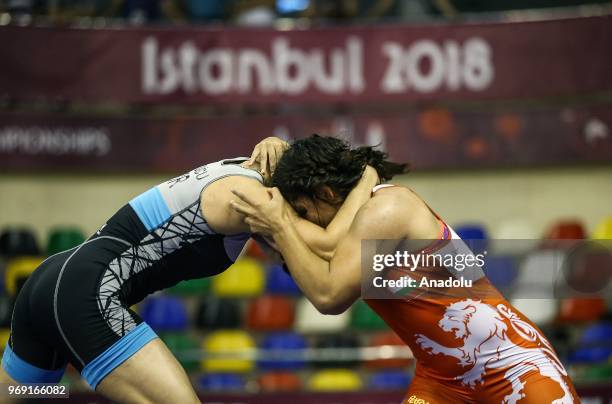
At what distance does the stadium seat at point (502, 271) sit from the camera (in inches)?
286

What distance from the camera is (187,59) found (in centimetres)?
862

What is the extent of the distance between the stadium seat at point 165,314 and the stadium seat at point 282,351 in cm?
66

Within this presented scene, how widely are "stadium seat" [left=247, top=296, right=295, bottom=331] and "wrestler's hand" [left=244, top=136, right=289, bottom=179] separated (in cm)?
416

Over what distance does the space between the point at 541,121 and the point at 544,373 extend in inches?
206

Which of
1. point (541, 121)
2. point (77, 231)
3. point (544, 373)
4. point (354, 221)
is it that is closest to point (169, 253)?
point (354, 221)

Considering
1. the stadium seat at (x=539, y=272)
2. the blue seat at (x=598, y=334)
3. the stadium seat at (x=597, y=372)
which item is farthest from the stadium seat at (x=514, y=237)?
the stadium seat at (x=597, y=372)

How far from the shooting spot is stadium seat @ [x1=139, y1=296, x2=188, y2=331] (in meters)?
8.02

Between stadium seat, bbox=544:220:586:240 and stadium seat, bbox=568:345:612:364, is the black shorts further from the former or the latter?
stadium seat, bbox=544:220:586:240

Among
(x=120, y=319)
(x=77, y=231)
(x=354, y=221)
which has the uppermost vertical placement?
(x=354, y=221)

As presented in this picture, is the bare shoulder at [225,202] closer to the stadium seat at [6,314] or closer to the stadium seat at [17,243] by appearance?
the stadium seat at [6,314]

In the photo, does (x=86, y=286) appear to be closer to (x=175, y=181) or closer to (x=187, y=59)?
(x=175, y=181)

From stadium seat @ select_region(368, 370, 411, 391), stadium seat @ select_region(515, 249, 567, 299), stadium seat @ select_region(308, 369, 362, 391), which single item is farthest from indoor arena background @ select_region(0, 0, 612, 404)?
stadium seat @ select_region(368, 370, 411, 391)

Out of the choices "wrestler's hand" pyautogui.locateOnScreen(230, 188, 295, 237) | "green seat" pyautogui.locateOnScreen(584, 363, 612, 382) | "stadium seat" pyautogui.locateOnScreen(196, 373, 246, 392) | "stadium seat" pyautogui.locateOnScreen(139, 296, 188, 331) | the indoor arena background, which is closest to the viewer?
"wrestler's hand" pyautogui.locateOnScreen(230, 188, 295, 237)

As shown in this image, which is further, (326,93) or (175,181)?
(326,93)
